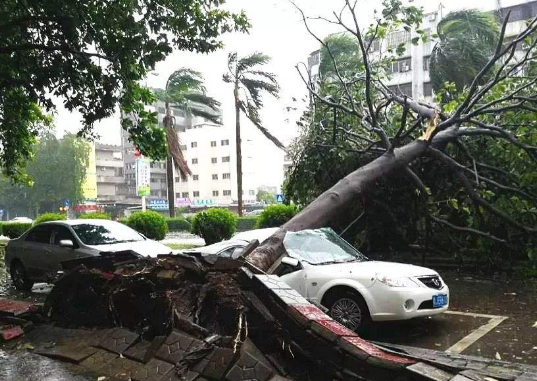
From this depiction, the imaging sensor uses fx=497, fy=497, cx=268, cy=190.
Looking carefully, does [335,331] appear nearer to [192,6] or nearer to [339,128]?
[192,6]

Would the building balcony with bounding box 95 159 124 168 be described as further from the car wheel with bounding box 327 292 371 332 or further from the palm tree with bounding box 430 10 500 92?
the car wheel with bounding box 327 292 371 332

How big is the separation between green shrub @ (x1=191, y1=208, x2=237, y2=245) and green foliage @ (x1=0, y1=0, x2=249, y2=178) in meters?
8.14

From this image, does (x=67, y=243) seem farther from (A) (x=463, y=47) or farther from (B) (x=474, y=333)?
(A) (x=463, y=47)

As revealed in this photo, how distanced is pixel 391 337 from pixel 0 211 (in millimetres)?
70651

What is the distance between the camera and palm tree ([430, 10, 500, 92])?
21516mm

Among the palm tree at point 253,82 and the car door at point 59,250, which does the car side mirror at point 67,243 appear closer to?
the car door at point 59,250

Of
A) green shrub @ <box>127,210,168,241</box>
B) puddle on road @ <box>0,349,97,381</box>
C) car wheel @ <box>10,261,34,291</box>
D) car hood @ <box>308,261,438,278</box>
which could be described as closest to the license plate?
car hood @ <box>308,261,438,278</box>

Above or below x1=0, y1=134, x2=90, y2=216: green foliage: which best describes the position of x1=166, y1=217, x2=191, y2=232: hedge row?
below

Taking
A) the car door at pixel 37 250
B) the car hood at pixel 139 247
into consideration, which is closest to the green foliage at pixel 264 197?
the car door at pixel 37 250

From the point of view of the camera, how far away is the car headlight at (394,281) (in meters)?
6.09

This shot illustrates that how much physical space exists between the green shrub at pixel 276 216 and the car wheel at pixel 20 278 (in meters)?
8.14

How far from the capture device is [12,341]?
21.0ft

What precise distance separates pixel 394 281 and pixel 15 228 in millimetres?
21991

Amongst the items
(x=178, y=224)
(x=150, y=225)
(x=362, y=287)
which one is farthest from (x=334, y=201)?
(x=178, y=224)
